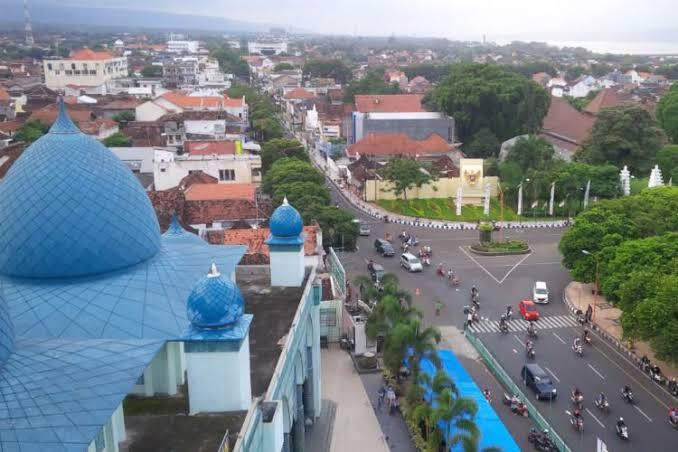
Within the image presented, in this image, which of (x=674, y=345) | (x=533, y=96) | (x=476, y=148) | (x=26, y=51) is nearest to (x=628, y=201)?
(x=674, y=345)

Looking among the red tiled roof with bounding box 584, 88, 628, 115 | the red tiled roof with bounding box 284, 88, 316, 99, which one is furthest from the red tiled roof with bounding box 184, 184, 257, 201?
the red tiled roof with bounding box 284, 88, 316, 99

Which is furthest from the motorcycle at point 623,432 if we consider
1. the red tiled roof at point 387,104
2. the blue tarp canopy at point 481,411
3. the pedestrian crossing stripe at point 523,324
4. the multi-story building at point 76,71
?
the multi-story building at point 76,71

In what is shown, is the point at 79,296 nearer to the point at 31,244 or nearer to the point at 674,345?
the point at 31,244

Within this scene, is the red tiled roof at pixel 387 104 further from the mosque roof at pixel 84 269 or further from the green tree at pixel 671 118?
the mosque roof at pixel 84 269

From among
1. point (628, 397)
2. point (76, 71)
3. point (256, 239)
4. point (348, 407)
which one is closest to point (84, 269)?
point (348, 407)

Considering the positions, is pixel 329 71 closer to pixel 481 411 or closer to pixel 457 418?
pixel 481 411

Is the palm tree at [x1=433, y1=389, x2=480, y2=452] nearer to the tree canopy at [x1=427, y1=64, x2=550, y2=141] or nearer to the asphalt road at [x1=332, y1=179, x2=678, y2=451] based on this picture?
the asphalt road at [x1=332, y1=179, x2=678, y2=451]
